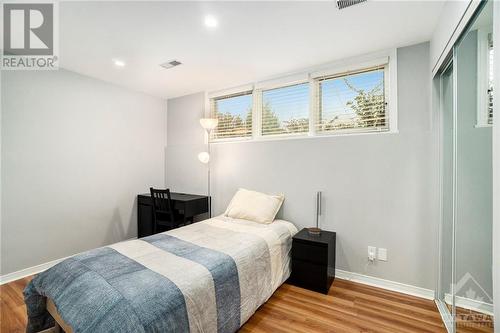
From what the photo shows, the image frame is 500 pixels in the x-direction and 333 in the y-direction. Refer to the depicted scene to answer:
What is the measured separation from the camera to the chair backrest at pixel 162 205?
3.30 meters

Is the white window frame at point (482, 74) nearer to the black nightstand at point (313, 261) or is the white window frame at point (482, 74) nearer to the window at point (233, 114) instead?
the black nightstand at point (313, 261)

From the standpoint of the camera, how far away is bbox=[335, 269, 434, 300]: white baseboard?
2318 mm

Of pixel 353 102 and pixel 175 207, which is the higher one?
pixel 353 102

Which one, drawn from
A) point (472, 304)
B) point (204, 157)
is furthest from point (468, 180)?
point (204, 157)

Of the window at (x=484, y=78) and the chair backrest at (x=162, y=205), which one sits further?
the chair backrest at (x=162, y=205)

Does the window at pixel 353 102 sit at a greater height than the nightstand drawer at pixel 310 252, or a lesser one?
greater

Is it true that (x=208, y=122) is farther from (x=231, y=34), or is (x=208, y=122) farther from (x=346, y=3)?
(x=346, y=3)

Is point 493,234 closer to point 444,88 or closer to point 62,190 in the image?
point 444,88

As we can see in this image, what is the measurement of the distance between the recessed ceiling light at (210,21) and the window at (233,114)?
1.51 meters

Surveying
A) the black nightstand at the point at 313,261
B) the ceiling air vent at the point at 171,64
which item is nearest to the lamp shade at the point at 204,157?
the ceiling air vent at the point at 171,64

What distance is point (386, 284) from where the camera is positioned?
249 cm

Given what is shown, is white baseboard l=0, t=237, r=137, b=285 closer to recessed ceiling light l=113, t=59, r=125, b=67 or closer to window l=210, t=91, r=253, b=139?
recessed ceiling light l=113, t=59, r=125, b=67

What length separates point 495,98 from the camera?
110 cm

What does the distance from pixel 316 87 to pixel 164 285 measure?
2.75 metres
